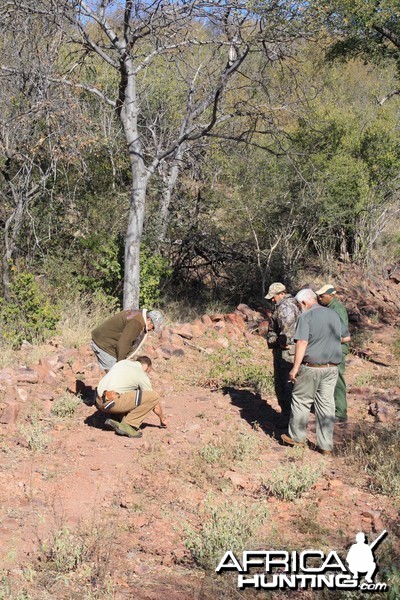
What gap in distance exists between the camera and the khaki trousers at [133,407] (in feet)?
26.4

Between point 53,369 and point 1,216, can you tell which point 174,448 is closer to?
point 53,369

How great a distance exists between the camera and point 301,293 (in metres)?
7.74

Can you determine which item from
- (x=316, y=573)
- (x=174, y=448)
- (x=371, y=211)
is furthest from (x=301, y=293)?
(x=371, y=211)

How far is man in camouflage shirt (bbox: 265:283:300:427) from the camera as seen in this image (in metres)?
8.21

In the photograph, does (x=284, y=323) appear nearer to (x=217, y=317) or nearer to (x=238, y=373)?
(x=238, y=373)

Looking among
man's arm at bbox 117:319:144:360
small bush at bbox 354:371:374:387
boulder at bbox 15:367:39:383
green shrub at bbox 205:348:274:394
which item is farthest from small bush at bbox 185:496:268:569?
small bush at bbox 354:371:374:387

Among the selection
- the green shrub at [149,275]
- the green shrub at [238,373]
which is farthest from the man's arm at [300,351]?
the green shrub at [149,275]

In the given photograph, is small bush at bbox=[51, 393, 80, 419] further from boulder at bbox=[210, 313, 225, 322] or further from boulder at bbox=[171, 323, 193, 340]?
boulder at bbox=[210, 313, 225, 322]

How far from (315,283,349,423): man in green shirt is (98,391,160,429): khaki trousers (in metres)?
2.10

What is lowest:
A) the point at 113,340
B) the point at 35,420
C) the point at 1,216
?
the point at 35,420

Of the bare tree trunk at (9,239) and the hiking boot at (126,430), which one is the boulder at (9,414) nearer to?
the hiking boot at (126,430)

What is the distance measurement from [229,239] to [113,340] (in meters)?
7.79

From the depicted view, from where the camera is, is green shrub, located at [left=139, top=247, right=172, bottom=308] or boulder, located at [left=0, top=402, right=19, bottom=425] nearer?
boulder, located at [left=0, top=402, right=19, bottom=425]

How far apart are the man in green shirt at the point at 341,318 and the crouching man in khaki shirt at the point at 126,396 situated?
2.10 metres
